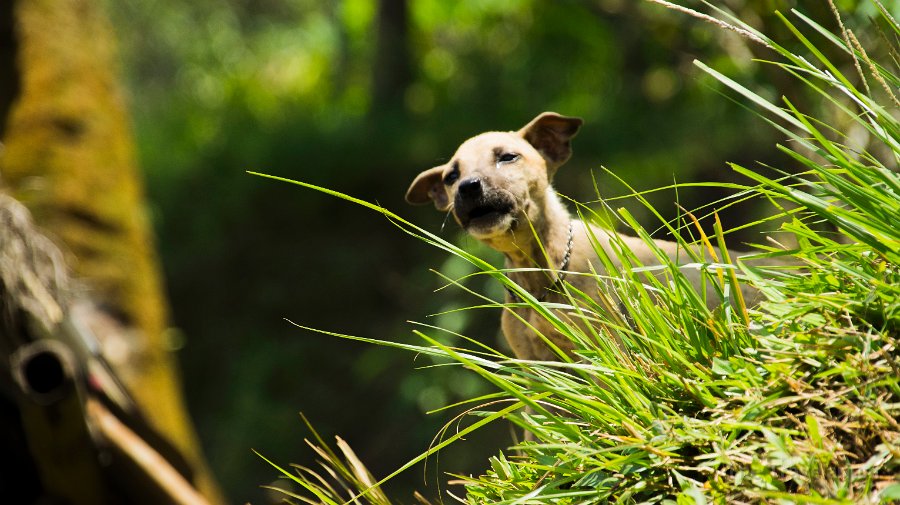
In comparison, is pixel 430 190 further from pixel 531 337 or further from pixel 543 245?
pixel 531 337

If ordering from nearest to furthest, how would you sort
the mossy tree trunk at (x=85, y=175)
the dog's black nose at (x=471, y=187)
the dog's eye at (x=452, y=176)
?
the dog's black nose at (x=471, y=187) → the dog's eye at (x=452, y=176) → the mossy tree trunk at (x=85, y=175)

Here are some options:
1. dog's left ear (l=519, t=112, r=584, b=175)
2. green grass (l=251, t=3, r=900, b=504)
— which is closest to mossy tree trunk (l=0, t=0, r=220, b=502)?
dog's left ear (l=519, t=112, r=584, b=175)

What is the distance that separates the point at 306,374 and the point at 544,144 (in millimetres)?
8662

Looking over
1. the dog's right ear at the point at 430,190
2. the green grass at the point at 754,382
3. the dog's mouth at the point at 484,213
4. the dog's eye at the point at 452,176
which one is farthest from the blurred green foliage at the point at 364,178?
the green grass at the point at 754,382

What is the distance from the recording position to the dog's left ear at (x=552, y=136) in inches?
148

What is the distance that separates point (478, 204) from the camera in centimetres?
356

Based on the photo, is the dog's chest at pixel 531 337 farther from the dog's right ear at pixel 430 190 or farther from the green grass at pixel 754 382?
the green grass at pixel 754 382

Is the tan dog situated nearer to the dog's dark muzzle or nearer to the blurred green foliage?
the dog's dark muzzle

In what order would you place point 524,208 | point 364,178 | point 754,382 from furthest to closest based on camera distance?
point 364,178, point 524,208, point 754,382

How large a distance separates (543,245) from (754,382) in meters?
1.53

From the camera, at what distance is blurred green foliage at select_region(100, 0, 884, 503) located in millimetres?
10414

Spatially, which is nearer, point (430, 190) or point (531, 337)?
point (531, 337)

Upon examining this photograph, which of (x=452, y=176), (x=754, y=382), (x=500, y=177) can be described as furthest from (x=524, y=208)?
(x=754, y=382)

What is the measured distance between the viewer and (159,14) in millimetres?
21766
